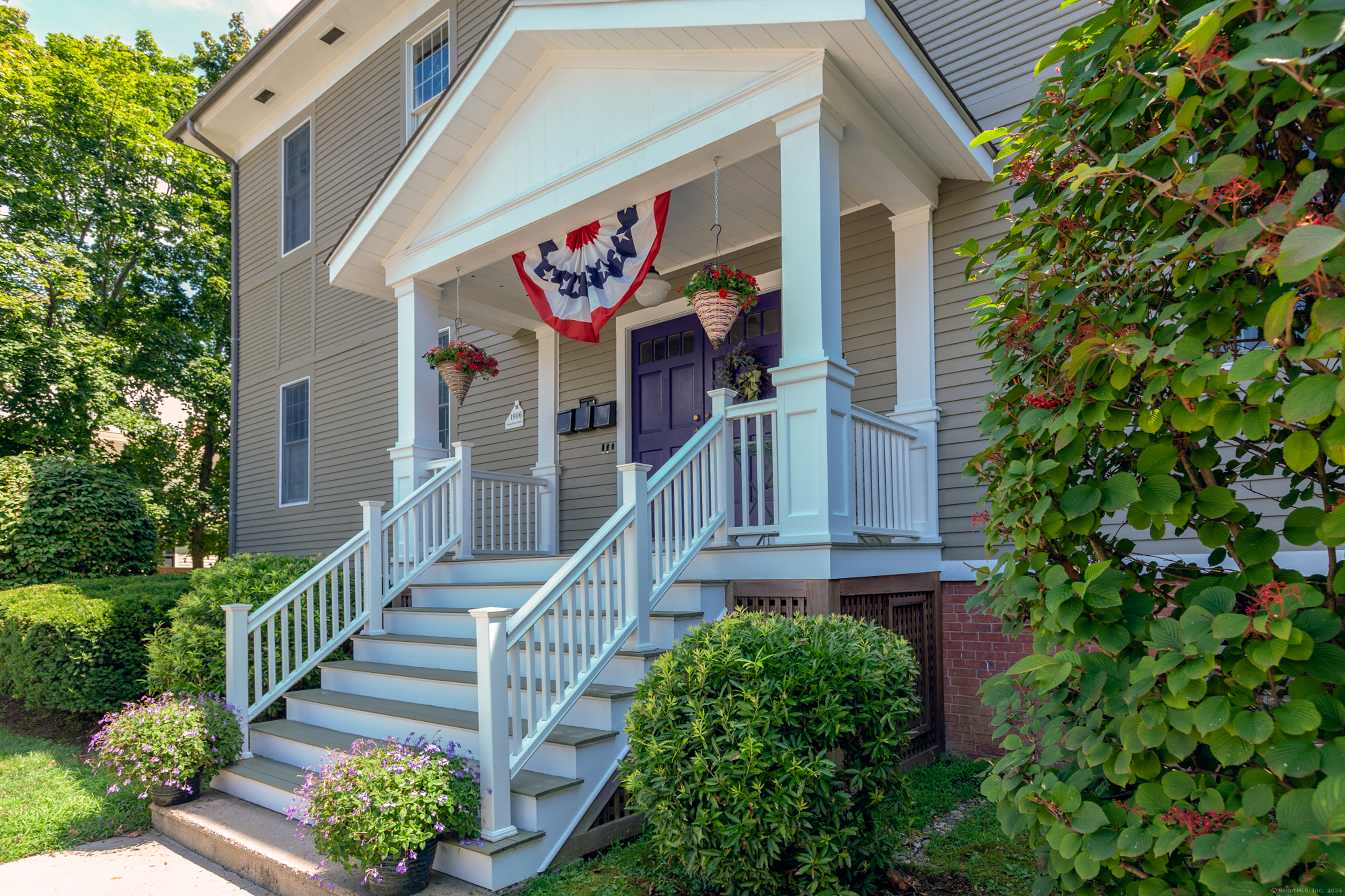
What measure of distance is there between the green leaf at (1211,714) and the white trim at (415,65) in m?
10.3

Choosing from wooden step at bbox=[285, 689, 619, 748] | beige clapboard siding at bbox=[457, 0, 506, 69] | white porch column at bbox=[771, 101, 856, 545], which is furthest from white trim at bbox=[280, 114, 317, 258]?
white porch column at bbox=[771, 101, 856, 545]

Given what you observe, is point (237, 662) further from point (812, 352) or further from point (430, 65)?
point (430, 65)

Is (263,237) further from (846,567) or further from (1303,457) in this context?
(1303,457)

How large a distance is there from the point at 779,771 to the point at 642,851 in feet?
3.74

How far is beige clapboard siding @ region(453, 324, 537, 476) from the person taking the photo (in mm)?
8953

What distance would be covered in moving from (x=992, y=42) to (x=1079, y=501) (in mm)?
5695

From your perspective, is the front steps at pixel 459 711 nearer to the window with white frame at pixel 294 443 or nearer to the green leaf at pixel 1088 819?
the green leaf at pixel 1088 819

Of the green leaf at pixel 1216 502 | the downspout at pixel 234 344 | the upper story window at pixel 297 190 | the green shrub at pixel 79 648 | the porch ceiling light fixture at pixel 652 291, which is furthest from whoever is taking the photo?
the downspout at pixel 234 344

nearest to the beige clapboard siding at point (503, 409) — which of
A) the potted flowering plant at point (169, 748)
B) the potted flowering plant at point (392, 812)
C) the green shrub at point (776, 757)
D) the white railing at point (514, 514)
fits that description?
the white railing at point (514, 514)

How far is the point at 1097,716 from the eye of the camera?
1526mm

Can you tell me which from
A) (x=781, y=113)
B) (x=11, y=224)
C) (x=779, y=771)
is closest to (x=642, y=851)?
(x=779, y=771)

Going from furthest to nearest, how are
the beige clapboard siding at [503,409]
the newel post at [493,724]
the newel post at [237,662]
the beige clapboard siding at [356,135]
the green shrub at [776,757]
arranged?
the beige clapboard siding at [356,135] → the beige clapboard siding at [503,409] → the newel post at [237,662] → the newel post at [493,724] → the green shrub at [776,757]

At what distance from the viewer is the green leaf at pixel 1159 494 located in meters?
1.49

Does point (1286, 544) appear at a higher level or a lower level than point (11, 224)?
lower
